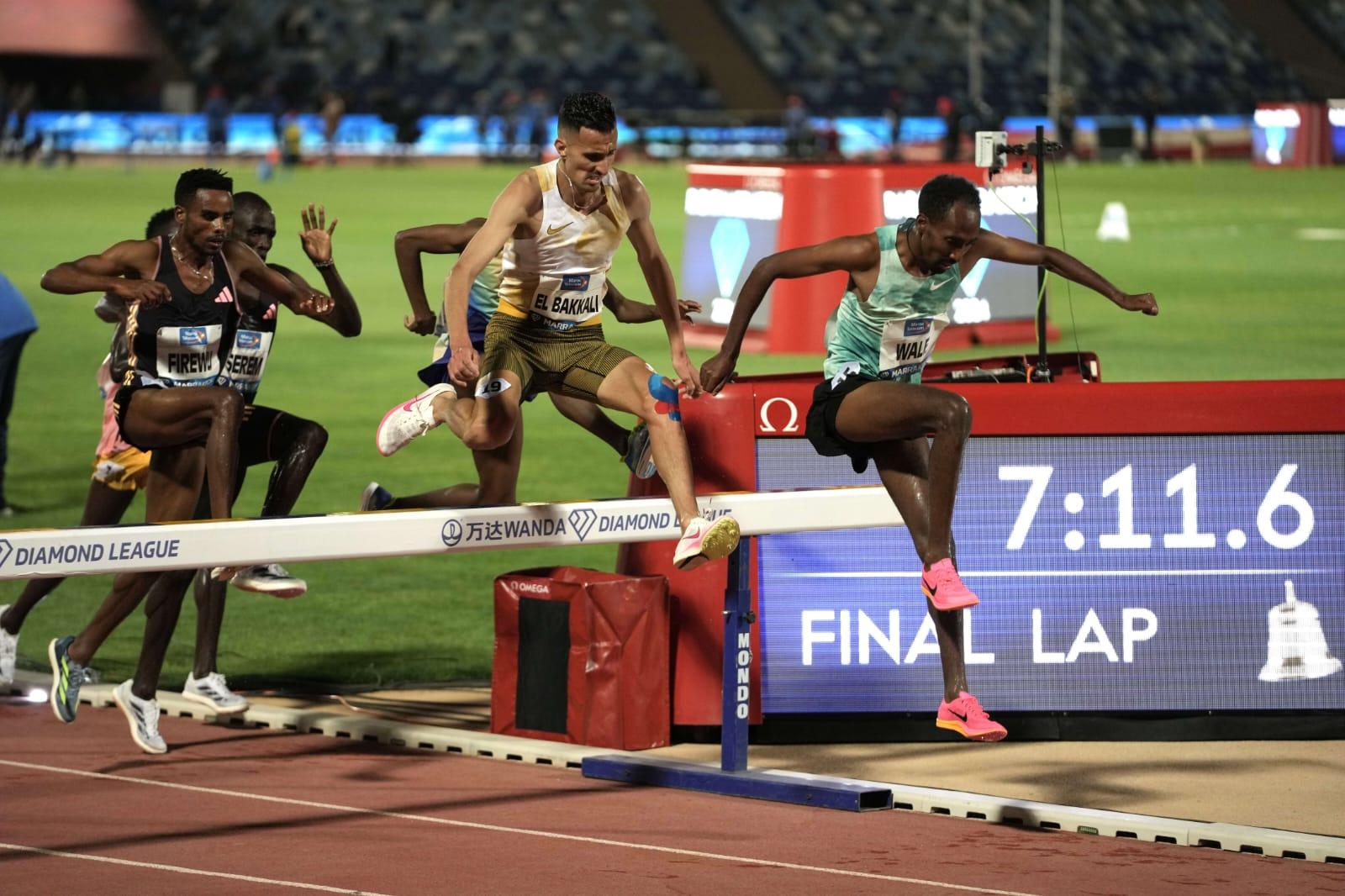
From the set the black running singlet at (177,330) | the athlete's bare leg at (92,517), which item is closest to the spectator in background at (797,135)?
the athlete's bare leg at (92,517)

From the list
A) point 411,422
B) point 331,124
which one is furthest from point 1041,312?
point 331,124

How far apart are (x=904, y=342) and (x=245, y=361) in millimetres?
2894

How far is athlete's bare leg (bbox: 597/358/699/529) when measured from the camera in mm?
7664

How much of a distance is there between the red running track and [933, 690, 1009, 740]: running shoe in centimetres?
37

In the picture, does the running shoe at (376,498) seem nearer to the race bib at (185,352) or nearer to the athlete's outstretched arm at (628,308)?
the race bib at (185,352)

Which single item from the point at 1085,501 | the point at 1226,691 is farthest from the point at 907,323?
the point at 1226,691

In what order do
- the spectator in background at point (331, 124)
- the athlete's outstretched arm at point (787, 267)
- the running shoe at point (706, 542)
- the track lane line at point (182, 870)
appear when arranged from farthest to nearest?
the spectator in background at point (331, 124)
the athlete's outstretched arm at point (787, 267)
the running shoe at point (706, 542)
the track lane line at point (182, 870)

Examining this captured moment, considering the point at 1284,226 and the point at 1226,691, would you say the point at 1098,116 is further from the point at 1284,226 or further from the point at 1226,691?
the point at 1226,691

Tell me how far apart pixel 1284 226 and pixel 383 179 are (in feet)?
77.8

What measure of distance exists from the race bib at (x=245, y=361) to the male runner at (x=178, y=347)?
203mm

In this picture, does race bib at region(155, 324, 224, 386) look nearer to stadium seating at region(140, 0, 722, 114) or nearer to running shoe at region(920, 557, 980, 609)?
running shoe at region(920, 557, 980, 609)

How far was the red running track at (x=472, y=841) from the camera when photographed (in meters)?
6.83

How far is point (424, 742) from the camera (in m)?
8.91

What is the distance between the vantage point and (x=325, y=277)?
29.8 feet
